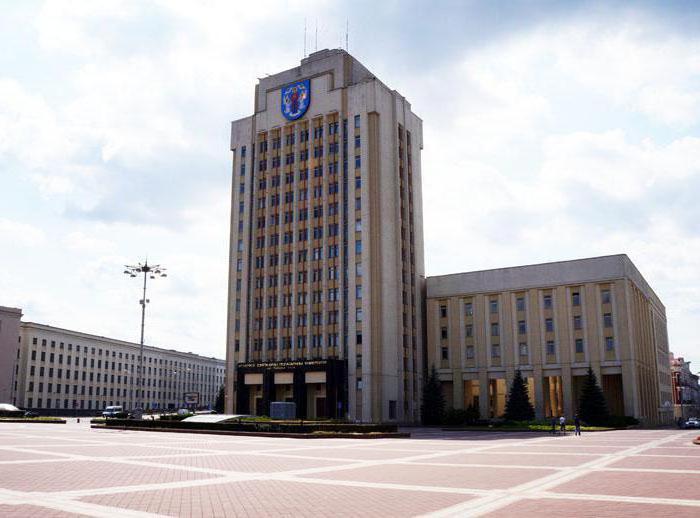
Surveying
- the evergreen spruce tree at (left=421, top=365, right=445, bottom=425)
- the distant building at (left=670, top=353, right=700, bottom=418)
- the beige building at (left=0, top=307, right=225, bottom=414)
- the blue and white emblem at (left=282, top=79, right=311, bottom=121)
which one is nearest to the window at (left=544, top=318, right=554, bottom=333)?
the evergreen spruce tree at (left=421, top=365, right=445, bottom=425)

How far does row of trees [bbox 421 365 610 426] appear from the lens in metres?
63.5

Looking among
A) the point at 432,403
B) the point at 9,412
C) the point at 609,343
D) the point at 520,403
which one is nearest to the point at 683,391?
the point at 609,343

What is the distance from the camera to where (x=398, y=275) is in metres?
75.4

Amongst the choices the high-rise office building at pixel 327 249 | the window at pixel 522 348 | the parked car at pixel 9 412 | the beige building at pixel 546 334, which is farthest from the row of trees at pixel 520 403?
the parked car at pixel 9 412

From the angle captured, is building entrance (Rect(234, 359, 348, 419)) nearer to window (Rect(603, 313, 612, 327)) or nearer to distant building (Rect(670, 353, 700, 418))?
window (Rect(603, 313, 612, 327))

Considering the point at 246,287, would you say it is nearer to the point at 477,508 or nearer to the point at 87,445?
the point at 87,445

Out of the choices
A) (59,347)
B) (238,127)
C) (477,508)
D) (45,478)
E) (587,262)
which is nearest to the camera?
(477,508)

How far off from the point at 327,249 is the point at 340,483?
196 feet

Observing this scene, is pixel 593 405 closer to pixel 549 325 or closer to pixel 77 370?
pixel 549 325

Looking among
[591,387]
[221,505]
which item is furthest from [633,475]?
[591,387]

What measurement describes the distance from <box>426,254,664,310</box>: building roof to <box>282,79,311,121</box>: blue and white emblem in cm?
2667

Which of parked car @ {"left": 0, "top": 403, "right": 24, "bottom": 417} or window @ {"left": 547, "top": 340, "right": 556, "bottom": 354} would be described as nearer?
parked car @ {"left": 0, "top": 403, "right": 24, "bottom": 417}

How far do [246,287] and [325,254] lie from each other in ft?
39.4

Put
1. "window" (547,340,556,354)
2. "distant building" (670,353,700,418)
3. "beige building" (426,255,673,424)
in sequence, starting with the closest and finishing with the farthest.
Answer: "beige building" (426,255,673,424) < "window" (547,340,556,354) < "distant building" (670,353,700,418)
